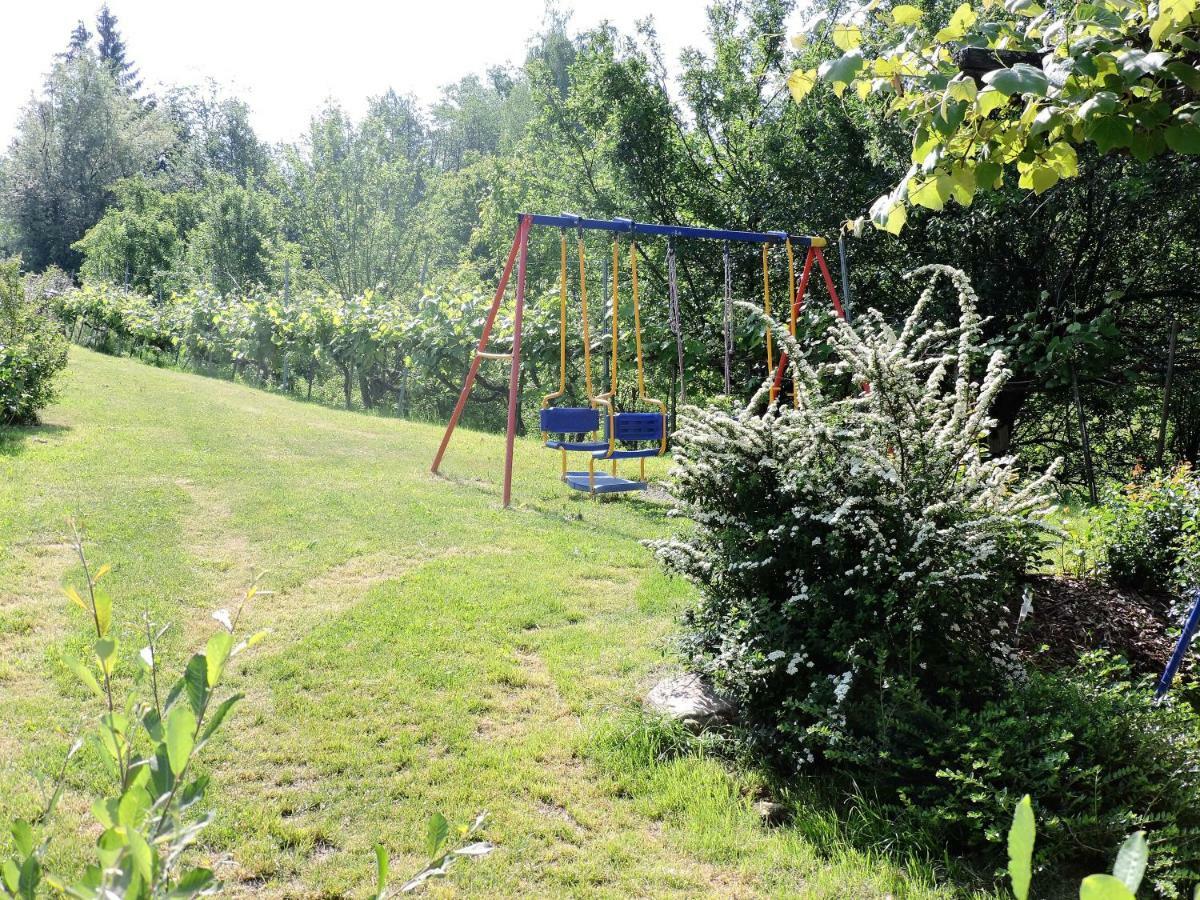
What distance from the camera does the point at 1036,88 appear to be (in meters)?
1.85

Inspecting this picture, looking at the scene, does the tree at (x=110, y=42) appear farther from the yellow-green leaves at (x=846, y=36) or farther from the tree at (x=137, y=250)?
the yellow-green leaves at (x=846, y=36)

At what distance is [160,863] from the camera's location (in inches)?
37.7

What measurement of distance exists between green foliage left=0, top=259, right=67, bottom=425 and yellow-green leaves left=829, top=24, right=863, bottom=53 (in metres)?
9.36

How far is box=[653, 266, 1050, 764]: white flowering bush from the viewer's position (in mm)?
3082

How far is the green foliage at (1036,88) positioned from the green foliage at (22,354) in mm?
9382

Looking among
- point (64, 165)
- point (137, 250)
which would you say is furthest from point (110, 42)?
point (137, 250)

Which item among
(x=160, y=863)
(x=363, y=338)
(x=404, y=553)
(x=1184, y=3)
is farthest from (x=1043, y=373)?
(x=363, y=338)

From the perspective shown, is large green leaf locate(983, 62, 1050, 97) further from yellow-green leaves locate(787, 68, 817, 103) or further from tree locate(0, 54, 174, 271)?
tree locate(0, 54, 174, 271)

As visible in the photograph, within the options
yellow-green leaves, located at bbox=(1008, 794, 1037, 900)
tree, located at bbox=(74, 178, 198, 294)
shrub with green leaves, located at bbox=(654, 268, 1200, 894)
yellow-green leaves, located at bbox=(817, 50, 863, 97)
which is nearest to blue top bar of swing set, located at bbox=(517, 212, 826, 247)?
shrub with green leaves, located at bbox=(654, 268, 1200, 894)

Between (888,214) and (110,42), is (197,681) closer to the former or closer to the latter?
(888,214)

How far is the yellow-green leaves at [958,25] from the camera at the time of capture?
7.73 ft

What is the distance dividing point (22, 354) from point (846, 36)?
9743mm

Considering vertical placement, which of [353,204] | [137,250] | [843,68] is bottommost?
[843,68]

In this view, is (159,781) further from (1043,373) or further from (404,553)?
(1043,373)
